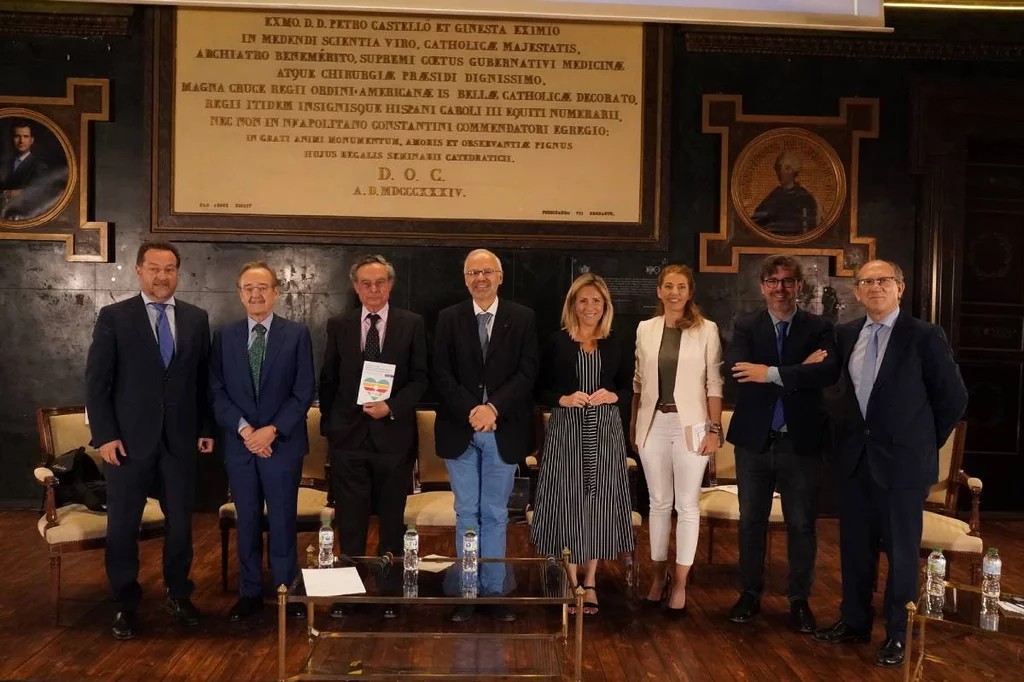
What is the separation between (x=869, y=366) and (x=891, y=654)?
109 centimetres

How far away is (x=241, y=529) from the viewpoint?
369cm

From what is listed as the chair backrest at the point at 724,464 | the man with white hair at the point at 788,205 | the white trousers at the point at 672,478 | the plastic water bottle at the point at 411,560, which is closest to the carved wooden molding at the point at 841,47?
the man with white hair at the point at 788,205

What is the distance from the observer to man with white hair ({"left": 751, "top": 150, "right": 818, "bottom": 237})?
5.81 meters

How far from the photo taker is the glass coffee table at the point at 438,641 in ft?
9.34

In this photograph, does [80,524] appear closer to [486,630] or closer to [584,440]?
[486,630]

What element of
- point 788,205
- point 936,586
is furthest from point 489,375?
point 788,205

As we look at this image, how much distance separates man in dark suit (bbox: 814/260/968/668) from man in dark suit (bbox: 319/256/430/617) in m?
1.81

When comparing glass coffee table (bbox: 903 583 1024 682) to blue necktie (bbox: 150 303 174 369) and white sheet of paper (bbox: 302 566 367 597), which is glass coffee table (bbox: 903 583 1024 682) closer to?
white sheet of paper (bbox: 302 566 367 597)

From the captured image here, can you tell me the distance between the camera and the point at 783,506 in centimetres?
372

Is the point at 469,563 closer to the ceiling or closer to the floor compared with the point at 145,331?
closer to the floor

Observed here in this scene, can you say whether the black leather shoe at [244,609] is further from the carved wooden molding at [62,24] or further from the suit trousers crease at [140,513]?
the carved wooden molding at [62,24]

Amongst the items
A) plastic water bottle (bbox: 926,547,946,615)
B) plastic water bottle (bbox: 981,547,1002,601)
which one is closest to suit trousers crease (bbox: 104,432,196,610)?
plastic water bottle (bbox: 926,547,946,615)

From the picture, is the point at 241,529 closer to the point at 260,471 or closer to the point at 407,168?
the point at 260,471

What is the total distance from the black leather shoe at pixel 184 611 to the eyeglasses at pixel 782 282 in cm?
277
